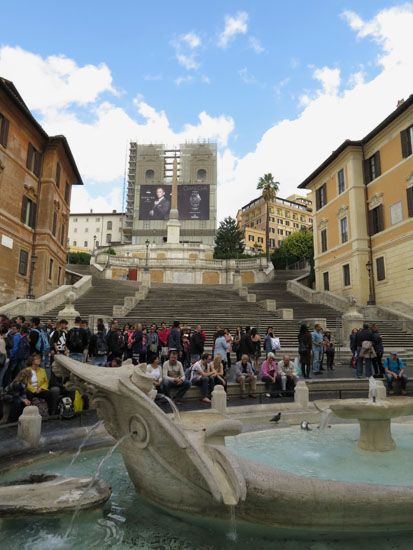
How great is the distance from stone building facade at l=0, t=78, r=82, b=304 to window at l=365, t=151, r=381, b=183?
75.2 feet

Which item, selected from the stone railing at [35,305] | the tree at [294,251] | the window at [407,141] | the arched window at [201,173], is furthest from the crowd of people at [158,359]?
the arched window at [201,173]

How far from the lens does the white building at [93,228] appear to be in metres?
101

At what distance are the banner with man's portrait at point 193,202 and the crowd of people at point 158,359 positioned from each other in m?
69.2

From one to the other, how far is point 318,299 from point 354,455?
2426 cm

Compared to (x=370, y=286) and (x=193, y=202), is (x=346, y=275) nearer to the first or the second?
(x=370, y=286)

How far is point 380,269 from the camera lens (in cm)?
2736

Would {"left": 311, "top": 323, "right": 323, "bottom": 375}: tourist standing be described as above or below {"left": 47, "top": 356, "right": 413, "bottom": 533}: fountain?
above

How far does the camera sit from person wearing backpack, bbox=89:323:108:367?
447 inches

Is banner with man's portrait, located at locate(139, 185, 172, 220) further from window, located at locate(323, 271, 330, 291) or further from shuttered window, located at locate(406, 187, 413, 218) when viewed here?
shuttered window, located at locate(406, 187, 413, 218)

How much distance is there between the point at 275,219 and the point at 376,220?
Result: 2922 inches

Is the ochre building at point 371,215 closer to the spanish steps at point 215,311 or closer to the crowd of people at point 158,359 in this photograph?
the spanish steps at point 215,311

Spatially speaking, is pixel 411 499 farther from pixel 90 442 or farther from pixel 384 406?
pixel 90 442

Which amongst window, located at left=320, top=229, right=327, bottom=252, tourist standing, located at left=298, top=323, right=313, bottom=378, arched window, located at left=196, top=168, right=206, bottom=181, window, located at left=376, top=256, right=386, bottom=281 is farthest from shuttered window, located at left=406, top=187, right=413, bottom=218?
arched window, located at left=196, top=168, right=206, bottom=181

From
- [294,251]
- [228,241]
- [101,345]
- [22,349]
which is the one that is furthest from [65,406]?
[228,241]
